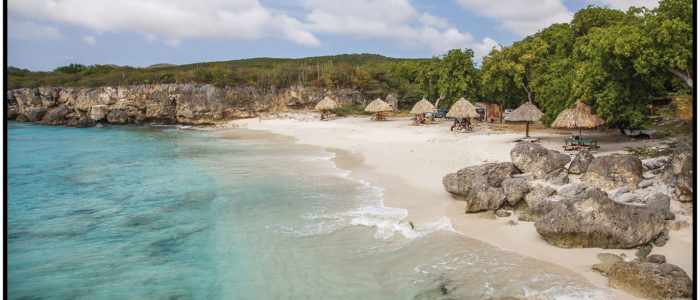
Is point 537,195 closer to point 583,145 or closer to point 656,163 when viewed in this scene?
point 656,163

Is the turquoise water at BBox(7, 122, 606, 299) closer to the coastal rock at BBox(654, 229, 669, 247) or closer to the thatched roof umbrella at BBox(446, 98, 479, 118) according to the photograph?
the coastal rock at BBox(654, 229, 669, 247)

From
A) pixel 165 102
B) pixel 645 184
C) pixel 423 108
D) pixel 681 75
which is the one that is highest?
pixel 165 102

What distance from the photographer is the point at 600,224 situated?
6820 millimetres

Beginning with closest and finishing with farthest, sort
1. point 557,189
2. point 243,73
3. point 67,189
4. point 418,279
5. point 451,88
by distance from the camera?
point 418,279
point 557,189
point 67,189
point 451,88
point 243,73

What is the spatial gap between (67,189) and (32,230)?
15.4 ft

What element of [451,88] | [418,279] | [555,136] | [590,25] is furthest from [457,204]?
[451,88]

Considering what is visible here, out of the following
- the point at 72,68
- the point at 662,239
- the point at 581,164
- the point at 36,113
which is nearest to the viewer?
the point at 662,239

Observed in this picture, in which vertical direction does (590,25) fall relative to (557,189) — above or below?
above

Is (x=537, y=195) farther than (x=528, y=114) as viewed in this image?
No

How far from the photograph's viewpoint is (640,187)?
867cm

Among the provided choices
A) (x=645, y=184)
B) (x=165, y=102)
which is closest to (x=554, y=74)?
(x=645, y=184)

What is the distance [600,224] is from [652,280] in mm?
1604

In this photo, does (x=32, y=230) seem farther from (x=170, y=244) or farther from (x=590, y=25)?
(x=590, y=25)

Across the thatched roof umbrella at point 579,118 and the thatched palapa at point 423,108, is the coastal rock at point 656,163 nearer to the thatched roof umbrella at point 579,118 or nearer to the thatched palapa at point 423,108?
the thatched roof umbrella at point 579,118
